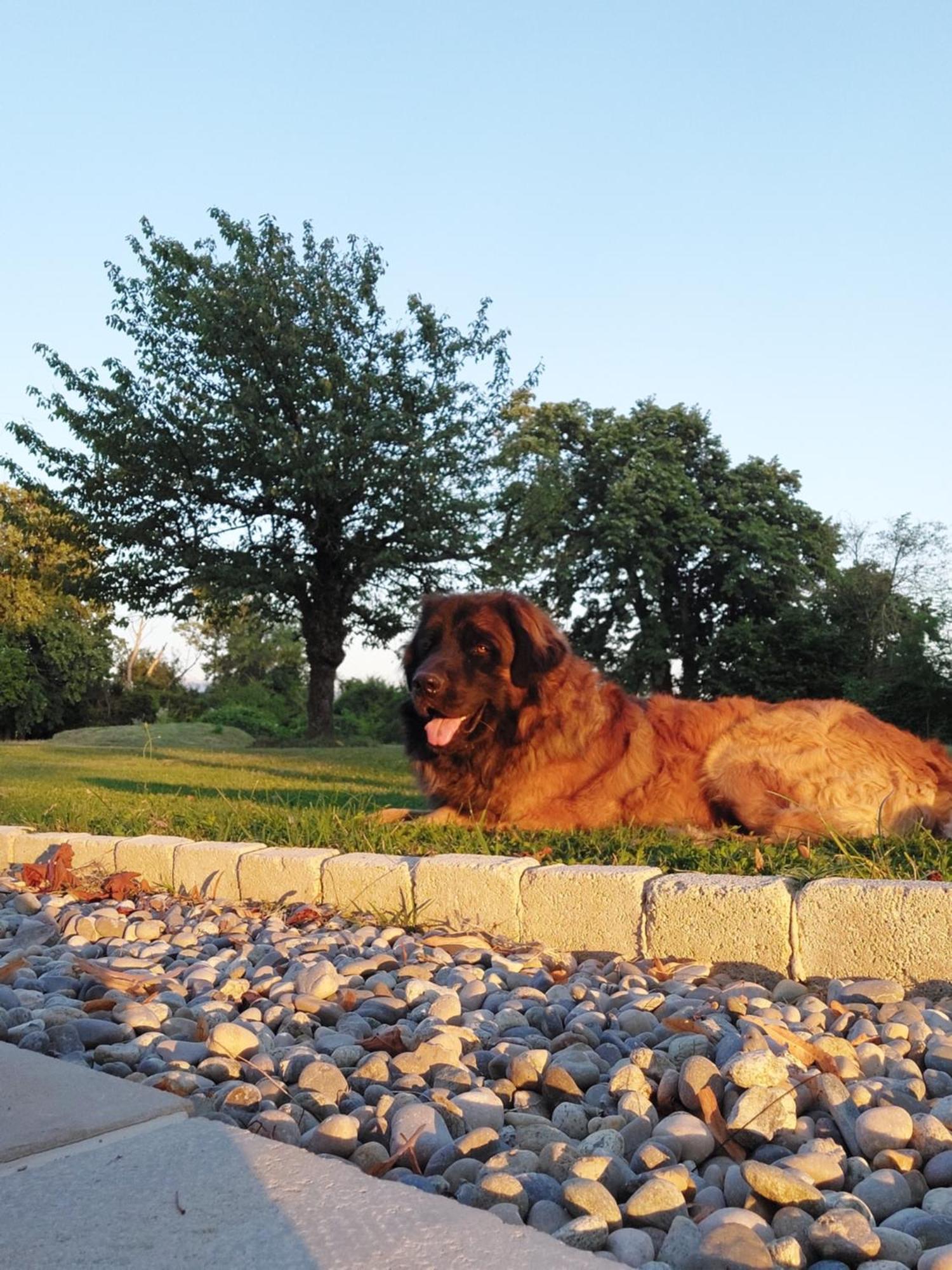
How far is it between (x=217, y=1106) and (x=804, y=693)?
91.0 ft

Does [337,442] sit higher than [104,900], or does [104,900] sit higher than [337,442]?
[337,442]

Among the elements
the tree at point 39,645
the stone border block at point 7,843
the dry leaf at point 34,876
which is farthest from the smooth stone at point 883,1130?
the tree at point 39,645

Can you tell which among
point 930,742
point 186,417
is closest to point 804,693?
point 186,417

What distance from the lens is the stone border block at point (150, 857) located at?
15.0 feet

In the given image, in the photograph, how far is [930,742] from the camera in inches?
197

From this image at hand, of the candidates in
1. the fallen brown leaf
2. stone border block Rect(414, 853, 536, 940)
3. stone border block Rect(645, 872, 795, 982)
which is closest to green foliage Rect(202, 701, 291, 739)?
stone border block Rect(414, 853, 536, 940)

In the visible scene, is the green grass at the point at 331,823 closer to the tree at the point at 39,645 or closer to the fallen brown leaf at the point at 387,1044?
the fallen brown leaf at the point at 387,1044

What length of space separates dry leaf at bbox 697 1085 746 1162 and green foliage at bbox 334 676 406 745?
2180 centimetres

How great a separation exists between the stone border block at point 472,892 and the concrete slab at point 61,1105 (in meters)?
1.71

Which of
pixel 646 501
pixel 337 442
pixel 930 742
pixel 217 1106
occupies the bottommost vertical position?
pixel 217 1106

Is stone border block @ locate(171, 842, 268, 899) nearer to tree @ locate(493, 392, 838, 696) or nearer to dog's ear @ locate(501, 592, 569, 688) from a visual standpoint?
dog's ear @ locate(501, 592, 569, 688)

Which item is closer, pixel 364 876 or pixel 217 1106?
pixel 217 1106

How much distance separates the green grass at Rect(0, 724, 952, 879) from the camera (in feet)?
13.0

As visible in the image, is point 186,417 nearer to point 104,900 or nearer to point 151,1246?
point 104,900
